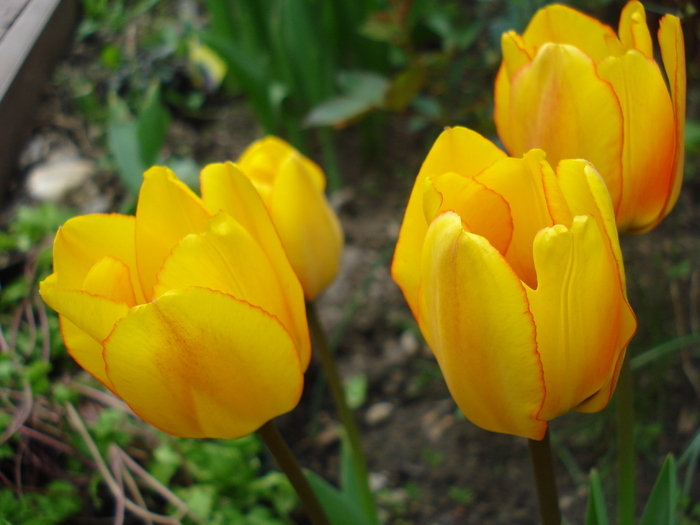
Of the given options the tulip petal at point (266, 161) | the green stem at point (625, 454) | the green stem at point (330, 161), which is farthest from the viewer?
the green stem at point (330, 161)

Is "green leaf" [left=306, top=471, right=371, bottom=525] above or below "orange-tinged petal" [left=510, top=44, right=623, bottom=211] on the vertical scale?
below

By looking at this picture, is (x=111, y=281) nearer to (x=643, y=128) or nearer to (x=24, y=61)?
(x=643, y=128)

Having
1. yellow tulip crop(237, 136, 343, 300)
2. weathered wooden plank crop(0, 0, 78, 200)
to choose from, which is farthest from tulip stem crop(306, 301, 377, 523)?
weathered wooden plank crop(0, 0, 78, 200)

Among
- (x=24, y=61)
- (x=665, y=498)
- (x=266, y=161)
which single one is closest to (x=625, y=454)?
(x=665, y=498)

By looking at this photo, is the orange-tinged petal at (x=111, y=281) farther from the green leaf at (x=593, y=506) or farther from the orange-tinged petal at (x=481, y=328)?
the green leaf at (x=593, y=506)

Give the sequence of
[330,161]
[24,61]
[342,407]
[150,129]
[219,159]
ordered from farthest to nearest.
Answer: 1. [219,159]
2. [330,161]
3. [150,129]
4. [24,61]
5. [342,407]

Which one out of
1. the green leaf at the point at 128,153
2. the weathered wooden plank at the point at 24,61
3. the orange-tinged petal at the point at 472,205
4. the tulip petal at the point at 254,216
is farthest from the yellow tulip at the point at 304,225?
the green leaf at the point at 128,153

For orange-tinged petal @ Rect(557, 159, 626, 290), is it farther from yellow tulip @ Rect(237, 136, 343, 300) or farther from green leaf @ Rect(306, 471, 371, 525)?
green leaf @ Rect(306, 471, 371, 525)
